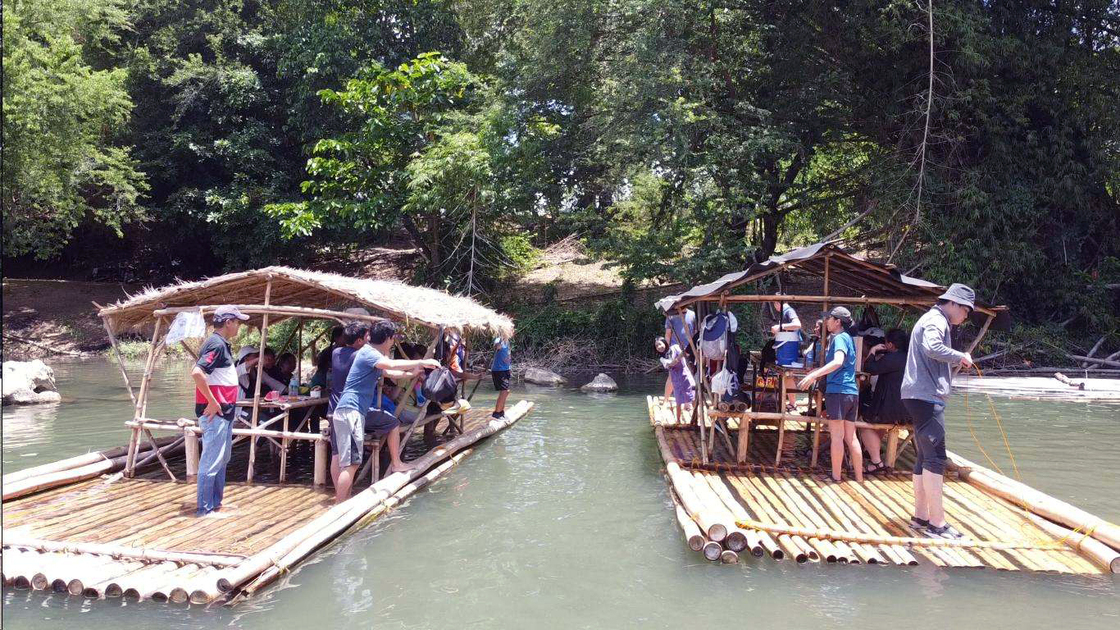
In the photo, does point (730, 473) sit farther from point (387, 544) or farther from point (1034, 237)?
point (1034, 237)

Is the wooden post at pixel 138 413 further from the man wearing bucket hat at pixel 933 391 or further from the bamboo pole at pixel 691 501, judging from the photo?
the man wearing bucket hat at pixel 933 391

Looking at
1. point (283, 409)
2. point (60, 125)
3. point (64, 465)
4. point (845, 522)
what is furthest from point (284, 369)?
point (60, 125)

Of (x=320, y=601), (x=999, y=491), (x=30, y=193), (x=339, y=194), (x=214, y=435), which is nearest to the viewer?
(x=320, y=601)

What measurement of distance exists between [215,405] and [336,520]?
1510mm

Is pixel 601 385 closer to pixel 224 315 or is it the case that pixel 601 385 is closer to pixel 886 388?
pixel 886 388

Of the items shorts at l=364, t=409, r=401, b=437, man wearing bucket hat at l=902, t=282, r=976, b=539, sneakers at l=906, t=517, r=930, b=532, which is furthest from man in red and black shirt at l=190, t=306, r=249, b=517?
sneakers at l=906, t=517, r=930, b=532

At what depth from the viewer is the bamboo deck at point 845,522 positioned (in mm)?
5984

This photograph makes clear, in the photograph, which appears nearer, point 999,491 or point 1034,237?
point 999,491

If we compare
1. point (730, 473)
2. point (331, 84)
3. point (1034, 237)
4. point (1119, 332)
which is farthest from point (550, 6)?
point (1119, 332)

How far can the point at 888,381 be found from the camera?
8.12m

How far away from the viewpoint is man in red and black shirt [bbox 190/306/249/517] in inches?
266

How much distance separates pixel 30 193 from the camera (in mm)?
22359

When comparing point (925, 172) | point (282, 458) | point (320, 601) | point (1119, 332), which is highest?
point (925, 172)

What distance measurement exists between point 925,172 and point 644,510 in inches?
565
